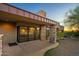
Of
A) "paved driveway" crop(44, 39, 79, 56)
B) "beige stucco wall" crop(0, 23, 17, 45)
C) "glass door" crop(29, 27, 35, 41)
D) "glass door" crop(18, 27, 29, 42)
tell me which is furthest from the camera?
"glass door" crop(29, 27, 35, 41)

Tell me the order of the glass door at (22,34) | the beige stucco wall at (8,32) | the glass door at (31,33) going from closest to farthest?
1. the beige stucco wall at (8,32)
2. the glass door at (22,34)
3. the glass door at (31,33)

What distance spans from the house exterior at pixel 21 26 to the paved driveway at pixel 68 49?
1.59 feet

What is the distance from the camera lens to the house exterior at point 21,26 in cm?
498

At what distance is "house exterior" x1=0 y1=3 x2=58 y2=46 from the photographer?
4.98 m

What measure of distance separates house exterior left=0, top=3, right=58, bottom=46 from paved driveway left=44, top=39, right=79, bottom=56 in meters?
0.48

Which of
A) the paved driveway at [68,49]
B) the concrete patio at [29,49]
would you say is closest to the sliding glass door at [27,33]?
the concrete patio at [29,49]

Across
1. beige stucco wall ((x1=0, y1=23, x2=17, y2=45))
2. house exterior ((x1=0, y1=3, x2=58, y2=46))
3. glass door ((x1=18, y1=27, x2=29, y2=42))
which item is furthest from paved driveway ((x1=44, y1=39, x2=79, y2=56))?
glass door ((x1=18, y1=27, x2=29, y2=42))

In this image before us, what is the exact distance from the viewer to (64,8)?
481 centimetres

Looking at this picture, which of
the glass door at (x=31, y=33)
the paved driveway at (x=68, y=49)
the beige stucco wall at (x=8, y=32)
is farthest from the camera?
the glass door at (x=31, y=33)

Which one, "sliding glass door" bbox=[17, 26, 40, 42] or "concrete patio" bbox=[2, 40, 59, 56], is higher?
"sliding glass door" bbox=[17, 26, 40, 42]

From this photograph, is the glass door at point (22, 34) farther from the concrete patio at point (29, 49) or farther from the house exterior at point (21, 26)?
the concrete patio at point (29, 49)

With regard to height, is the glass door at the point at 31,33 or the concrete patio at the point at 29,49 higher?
the glass door at the point at 31,33

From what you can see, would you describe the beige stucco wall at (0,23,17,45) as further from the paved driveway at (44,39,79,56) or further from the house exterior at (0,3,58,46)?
the paved driveway at (44,39,79,56)

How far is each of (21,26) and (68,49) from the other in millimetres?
2645
